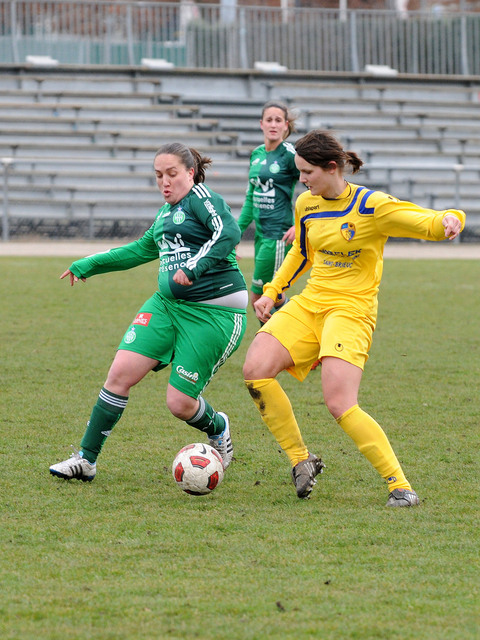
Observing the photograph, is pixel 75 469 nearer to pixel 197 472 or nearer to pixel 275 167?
pixel 197 472

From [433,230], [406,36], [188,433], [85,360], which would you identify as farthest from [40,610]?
[406,36]

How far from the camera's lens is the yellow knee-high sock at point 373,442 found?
181 inches

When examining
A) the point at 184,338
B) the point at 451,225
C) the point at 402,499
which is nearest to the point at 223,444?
the point at 184,338

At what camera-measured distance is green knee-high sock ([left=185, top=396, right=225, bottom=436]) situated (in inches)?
203

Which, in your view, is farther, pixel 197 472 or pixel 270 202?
pixel 270 202

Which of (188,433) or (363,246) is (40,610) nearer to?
(363,246)

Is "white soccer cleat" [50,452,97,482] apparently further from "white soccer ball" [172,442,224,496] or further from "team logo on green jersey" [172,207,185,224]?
"team logo on green jersey" [172,207,185,224]

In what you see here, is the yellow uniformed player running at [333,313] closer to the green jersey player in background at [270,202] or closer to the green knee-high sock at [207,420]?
the green knee-high sock at [207,420]

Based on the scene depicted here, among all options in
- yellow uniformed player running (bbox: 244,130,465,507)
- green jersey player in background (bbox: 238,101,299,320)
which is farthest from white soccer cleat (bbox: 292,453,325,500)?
green jersey player in background (bbox: 238,101,299,320)

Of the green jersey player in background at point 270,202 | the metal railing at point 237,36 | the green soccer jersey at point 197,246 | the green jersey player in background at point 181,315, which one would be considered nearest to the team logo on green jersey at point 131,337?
the green jersey player in background at point 181,315

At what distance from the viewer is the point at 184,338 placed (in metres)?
4.97

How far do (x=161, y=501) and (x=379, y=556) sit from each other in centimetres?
124

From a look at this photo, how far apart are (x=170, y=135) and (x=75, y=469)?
17628 millimetres

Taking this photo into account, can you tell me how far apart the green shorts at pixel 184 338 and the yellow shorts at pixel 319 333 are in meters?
0.29
